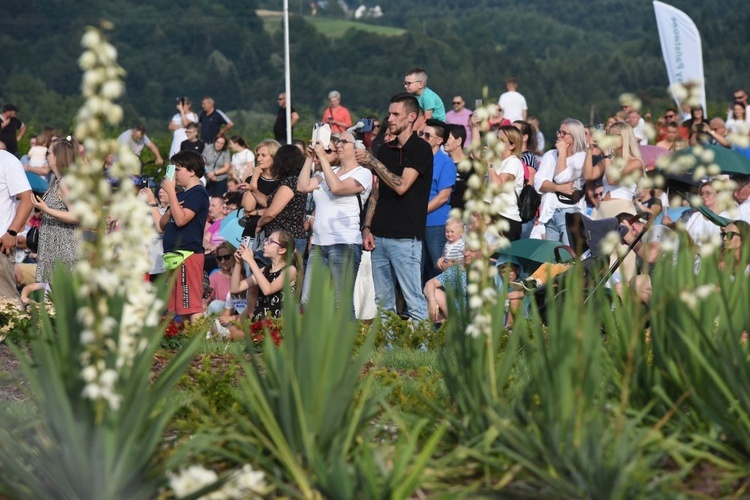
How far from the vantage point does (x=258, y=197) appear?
12469 millimetres

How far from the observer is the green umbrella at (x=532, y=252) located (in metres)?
11.3

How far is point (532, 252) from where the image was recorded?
1134cm

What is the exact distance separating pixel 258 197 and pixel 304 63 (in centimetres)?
7844

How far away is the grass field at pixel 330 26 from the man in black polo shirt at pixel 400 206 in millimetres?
89947

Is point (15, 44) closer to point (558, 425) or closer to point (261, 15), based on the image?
point (261, 15)

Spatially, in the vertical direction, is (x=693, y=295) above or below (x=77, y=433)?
above

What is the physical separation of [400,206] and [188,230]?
219 centimetres

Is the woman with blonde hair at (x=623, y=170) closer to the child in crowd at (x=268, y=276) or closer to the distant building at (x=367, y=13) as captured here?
the child in crowd at (x=268, y=276)

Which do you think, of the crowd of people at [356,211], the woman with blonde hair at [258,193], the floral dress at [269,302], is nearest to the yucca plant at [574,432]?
the crowd of people at [356,211]

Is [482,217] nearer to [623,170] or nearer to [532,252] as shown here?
[623,170]

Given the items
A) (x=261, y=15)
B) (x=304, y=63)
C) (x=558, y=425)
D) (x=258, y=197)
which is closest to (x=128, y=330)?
(x=558, y=425)

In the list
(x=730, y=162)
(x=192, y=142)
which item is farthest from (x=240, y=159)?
(x=730, y=162)

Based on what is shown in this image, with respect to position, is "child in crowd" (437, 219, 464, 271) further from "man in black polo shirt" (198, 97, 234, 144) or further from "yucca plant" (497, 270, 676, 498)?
"man in black polo shirt" (198, 97, 234, 144)

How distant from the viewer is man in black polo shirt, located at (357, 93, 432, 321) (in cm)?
1021
